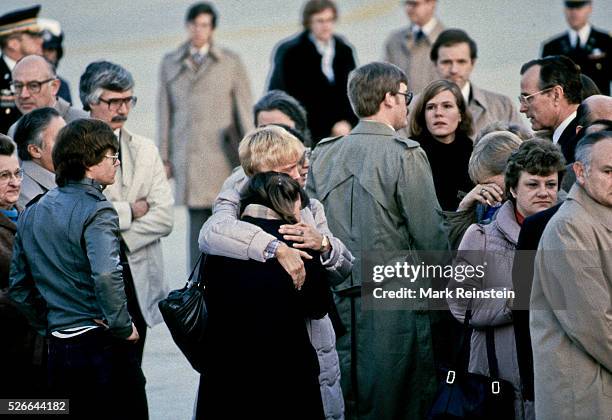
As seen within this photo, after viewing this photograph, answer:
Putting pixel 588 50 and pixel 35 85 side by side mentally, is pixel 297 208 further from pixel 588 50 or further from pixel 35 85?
pixel 588 50

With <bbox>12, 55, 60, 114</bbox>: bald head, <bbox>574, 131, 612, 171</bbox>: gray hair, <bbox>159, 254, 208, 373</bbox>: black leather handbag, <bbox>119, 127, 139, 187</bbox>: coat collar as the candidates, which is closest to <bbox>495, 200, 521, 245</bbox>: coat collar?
<bbox>574, 131, 612, 171</bbox>: gray hair

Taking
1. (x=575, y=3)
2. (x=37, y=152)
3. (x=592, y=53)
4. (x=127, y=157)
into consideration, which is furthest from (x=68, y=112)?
(x=575, y=3)

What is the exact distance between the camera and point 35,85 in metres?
7.57

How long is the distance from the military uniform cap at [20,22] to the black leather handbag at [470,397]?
517cm

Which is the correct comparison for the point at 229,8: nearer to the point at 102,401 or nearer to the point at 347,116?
the point at 347,116

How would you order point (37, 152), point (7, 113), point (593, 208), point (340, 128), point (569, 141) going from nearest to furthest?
point (593, 208) → point (37, 152) → point (569, 141) → point (7, 113) → point (340, 128)

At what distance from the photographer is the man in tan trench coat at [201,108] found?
36.9 feet

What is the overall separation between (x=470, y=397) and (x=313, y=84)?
566 centimetres

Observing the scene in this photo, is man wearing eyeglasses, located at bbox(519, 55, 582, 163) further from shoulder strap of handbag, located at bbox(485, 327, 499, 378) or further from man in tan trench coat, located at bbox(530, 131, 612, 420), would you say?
man in tan trench coat, located at bbox(530, 131, 612, 420)

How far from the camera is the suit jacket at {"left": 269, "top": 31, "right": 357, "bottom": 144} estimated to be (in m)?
10.9

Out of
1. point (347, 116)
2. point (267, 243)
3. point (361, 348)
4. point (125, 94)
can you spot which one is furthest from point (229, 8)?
point (267, 243)

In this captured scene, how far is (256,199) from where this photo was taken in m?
5.37

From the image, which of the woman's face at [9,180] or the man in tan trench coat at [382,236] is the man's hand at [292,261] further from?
the woman's face at [9,180]

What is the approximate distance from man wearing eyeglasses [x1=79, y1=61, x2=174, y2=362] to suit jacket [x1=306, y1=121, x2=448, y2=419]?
3.77 ft
